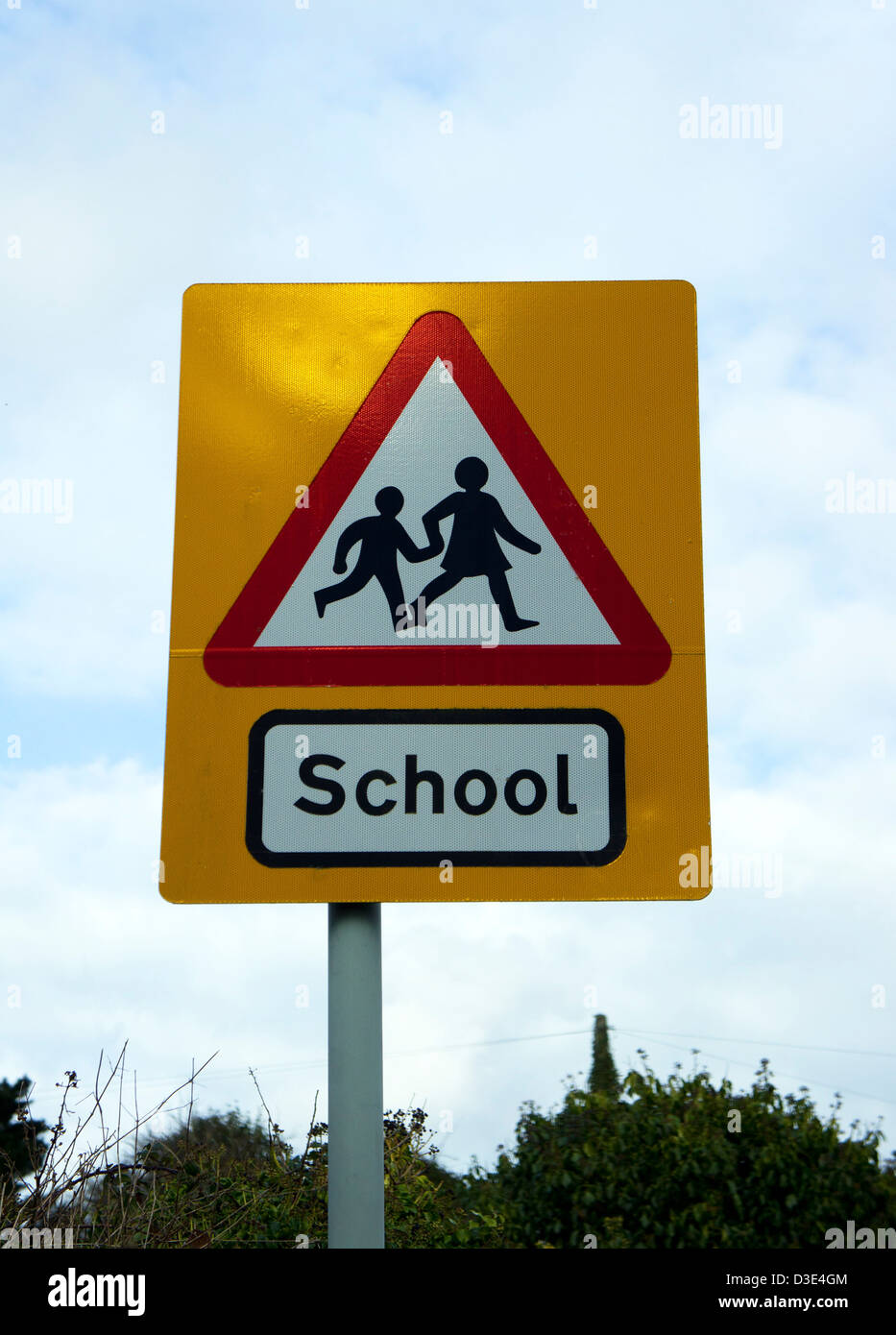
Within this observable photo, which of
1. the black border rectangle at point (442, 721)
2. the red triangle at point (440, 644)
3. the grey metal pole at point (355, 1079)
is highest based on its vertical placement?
the red triangle at point (440, 644)

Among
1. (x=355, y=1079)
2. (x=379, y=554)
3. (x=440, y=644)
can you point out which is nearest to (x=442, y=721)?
(x=440, y=644)

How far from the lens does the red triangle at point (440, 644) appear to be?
5.92 feet

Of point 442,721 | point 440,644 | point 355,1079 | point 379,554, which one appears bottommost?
point 355,1079

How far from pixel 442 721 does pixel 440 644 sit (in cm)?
12

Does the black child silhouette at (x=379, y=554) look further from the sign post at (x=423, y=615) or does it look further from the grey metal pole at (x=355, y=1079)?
the grey metal pole at (x=355, y=1079)

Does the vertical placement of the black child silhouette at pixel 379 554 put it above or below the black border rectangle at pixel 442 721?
above

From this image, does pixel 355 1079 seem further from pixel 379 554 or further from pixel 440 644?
pixel 379 554

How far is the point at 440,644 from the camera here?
71.2 inches

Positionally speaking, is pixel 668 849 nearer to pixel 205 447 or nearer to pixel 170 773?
pixel 170 773

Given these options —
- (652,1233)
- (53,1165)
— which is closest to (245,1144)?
(652,1233)

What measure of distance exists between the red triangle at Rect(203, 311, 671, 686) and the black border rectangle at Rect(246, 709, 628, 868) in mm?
48

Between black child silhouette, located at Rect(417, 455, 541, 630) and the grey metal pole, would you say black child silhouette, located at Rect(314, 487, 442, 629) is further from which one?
the grey metal pole

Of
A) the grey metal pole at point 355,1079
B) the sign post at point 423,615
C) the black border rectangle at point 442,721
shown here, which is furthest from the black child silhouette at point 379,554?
the grey metal pole at point 355,1079

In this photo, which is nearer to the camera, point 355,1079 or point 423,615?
point 355,1079
